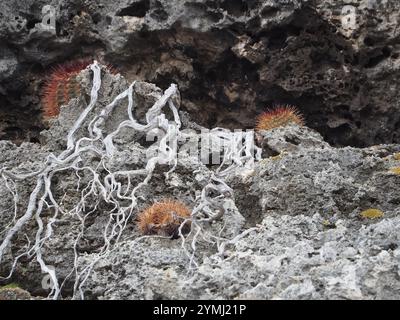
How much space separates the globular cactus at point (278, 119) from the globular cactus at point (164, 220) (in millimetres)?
1781

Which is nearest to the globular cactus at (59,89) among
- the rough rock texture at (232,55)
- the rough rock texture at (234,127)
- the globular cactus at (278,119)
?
the rough rock texture at (234,127)

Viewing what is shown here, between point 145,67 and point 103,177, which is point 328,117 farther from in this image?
point 103,177

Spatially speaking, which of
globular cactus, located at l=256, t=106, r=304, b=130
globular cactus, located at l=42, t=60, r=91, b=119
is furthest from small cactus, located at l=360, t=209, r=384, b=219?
globular cactus, located at l=42, t=60, r=91, b=119

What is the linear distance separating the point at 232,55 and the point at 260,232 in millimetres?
2834

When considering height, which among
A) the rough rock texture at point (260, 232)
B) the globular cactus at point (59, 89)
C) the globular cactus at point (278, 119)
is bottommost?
the rough rock texture at point (260, 232)

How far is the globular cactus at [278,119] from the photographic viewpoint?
5664 millimetres

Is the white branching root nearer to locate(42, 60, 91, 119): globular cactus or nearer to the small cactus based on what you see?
locate(42, 60, 91, 119): globular cactus

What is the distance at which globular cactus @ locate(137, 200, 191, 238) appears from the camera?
391 centimetres

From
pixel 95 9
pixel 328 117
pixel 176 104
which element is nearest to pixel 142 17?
pixel 95 9

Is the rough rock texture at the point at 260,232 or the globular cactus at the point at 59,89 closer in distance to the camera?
Result: the rough rock texture at the point at 260,232

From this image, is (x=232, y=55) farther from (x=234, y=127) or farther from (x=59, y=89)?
(x=59, y=89)

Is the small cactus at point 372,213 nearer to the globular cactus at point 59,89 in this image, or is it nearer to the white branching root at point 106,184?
the white branching root at point 106,184

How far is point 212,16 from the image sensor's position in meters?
5.98

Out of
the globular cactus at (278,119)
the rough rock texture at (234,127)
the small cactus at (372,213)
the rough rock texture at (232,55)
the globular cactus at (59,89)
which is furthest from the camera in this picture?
the rough rock texture at (232,55)
